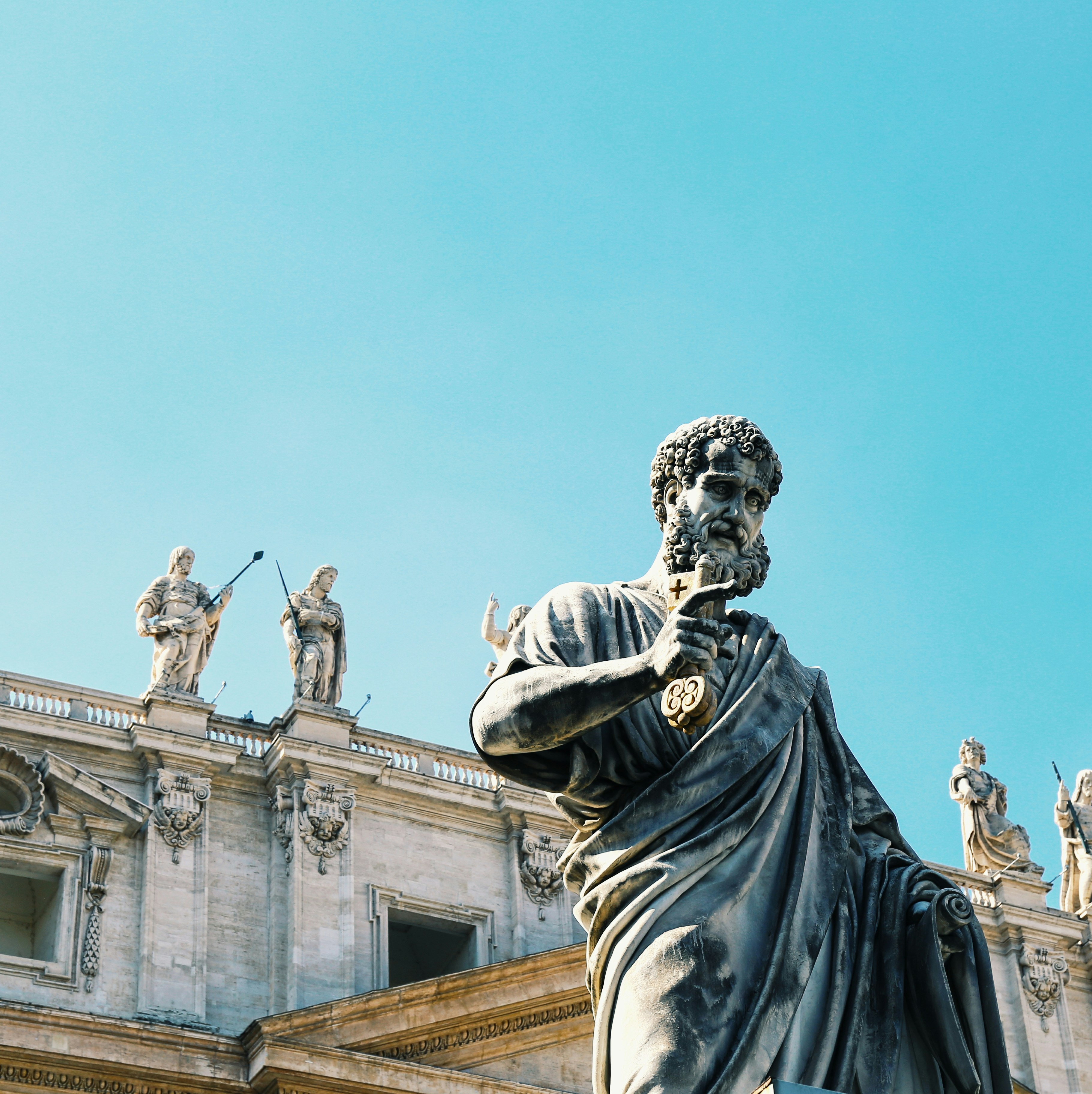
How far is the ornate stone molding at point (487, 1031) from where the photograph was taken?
23.8 m

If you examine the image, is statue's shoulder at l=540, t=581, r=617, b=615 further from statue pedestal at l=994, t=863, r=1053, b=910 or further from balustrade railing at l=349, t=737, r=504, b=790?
statue pedestal at l=994, t=863, r=1053, b=910

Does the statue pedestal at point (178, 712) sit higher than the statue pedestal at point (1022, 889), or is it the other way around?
the statue pedestal at point (178, 712)

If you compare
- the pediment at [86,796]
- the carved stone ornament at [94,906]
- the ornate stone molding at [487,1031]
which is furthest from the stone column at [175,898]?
the ornate stone molding at [487,1031]

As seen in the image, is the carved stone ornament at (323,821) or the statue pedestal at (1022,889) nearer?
the carved stone ornament at (323,821)

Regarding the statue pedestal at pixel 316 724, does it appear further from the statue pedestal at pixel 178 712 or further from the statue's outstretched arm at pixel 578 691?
the statue's outstretched arm at pixel 578 691

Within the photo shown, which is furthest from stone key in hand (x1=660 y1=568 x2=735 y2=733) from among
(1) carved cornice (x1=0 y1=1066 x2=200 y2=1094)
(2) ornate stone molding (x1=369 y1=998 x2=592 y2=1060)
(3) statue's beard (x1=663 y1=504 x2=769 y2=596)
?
(2) ornate stone molding (x1=369 y1=998 x2=592 y2=1060)

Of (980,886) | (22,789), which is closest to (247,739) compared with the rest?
(22,789)

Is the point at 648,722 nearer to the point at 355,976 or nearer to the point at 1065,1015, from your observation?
the point at 355,976

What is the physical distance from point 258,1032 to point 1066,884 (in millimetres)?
12868

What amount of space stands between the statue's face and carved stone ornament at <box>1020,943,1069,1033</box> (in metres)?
26.4

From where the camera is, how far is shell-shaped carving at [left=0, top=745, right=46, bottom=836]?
2373cm

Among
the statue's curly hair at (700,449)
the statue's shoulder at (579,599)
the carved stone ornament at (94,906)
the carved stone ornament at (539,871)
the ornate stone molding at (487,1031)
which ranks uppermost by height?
the carved stone ornament at (539,871)

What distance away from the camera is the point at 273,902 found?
24.5m

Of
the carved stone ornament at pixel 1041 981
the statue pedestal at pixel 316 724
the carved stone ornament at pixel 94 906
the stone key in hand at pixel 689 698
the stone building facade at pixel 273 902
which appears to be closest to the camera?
the stone key in hand at pixel 689 698
